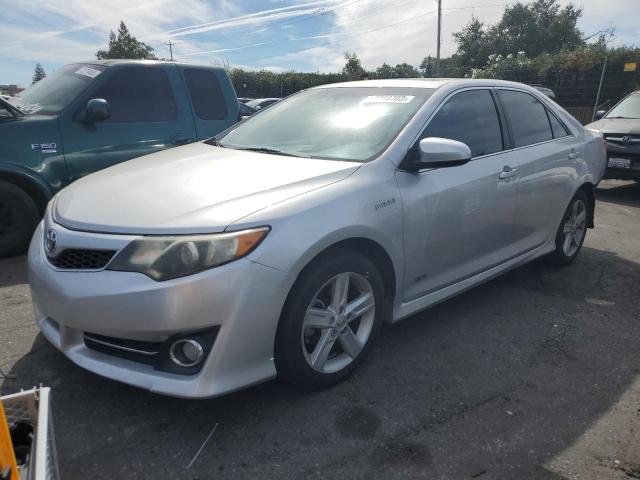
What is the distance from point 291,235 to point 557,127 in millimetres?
3183

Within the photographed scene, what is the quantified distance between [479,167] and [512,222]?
591 mm

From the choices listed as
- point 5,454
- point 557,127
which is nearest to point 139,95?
point 557,127

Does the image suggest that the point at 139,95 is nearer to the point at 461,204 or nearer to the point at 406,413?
the point at 461,204

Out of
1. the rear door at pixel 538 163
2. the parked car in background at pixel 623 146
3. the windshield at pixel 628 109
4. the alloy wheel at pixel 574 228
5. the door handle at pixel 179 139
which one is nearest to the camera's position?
the rear door at pixel 538 163

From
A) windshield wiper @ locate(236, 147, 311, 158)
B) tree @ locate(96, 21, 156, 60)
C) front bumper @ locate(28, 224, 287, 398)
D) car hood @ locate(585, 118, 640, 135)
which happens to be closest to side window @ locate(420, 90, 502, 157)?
windshield wiper @ locate(236, 147, 311, 158)

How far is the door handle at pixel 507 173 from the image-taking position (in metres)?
3.54

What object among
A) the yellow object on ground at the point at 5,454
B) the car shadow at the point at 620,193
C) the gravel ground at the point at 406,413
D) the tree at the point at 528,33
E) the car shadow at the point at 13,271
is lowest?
the car shadow at the point at 620,193

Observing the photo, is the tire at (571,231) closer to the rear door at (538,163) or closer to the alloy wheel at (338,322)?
the rear door at (538,163)

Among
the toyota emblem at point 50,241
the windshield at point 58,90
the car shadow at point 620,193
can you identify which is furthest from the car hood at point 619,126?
the toyota emblem at point 50,241

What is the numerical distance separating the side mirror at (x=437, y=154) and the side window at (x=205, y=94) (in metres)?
3.27

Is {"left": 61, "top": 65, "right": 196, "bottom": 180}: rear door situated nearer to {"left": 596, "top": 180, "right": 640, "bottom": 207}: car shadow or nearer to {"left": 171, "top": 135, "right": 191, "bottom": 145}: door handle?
{"left": 171, "top": 135, "right": 191, "bottom": 145}: door handle

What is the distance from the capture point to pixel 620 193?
875 cm

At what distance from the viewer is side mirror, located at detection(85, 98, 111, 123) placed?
4579mm

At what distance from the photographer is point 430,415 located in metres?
2.52
